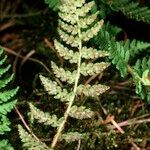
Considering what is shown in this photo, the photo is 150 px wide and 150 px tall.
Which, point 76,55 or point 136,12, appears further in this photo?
point 136,12

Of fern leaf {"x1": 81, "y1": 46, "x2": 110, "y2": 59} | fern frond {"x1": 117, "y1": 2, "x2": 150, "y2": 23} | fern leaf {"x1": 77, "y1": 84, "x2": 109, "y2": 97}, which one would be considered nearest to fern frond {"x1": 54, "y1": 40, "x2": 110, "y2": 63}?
fern leaf {"x1": 81, "y1": 46, "x2": 110, "y2": 59}

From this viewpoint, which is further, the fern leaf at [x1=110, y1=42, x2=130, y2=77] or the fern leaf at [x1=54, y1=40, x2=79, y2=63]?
the fern leaf at [x1=110, y1=42, x2=130, y2=77]

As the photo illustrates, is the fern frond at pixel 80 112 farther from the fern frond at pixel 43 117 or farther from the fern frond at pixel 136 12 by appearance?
the fern frond at pixel 136 12

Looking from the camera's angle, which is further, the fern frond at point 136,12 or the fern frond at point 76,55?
the fern frond at point 136,12

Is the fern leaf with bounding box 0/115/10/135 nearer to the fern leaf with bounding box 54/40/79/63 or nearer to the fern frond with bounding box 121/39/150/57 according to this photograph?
the fern leaf with bounding box 54/40/79/63

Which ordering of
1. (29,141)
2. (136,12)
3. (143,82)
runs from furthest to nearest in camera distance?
(136,12) → (143,82) → (29,141)

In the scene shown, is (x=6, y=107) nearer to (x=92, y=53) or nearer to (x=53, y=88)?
(x=53, y=88)

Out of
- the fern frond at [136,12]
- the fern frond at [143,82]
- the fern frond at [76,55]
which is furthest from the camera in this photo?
the fern frond at [136,12]

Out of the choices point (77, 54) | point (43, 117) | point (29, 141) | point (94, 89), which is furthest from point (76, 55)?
point (29, 141)

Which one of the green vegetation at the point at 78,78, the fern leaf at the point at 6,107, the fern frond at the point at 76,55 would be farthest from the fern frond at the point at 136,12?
the fern leaf at the point at 6,107

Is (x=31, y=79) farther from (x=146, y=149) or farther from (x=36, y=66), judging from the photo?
(x=146, y=149)

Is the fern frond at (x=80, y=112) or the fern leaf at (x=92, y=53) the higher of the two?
the fern leaf at (x=92, y=53)

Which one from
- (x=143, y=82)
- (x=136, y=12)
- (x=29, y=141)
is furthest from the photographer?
(x=136, y=12)
